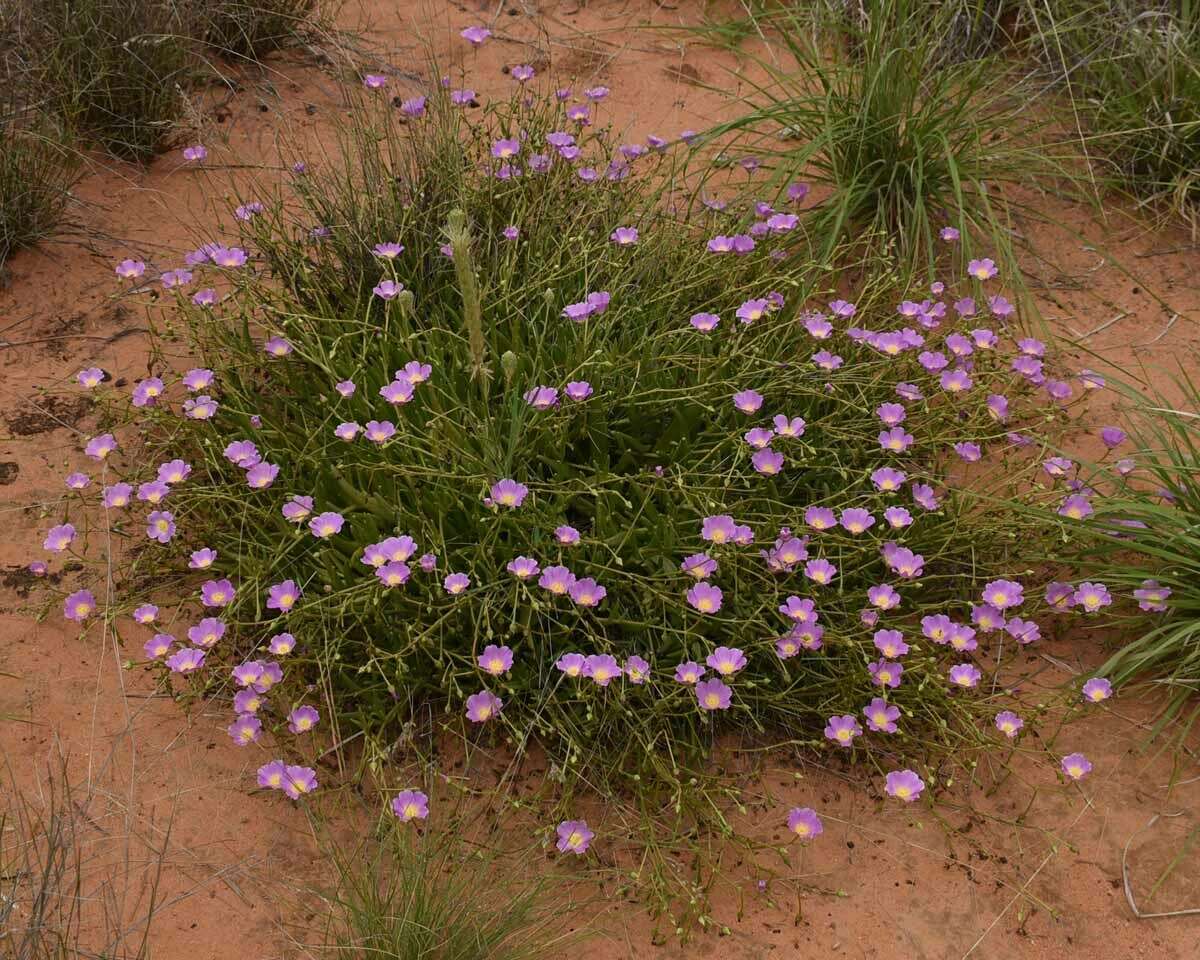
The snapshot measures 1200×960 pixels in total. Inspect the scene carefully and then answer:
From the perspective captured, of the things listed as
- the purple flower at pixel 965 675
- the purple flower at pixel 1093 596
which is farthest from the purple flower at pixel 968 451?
the purple flower at pixel 965 675

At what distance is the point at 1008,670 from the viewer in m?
2.95

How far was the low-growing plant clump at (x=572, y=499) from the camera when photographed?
2.67m

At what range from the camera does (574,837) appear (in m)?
2.46

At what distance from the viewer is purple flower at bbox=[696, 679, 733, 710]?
2588 millimetres

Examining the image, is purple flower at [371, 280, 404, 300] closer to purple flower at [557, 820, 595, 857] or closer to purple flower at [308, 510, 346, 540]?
purple flower at [308, 510, 346, 540]

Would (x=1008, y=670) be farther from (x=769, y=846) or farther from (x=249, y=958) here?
(x=249, y=958)

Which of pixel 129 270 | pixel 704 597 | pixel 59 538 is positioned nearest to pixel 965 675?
pixel 704 597

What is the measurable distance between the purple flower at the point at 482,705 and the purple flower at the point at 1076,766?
1.22 m

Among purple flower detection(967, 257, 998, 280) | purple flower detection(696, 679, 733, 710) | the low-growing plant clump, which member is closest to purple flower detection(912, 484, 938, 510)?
the low-growing plant clump

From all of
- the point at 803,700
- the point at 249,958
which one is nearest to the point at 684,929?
the point at 803,700

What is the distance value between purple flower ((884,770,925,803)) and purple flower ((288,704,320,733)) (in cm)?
123

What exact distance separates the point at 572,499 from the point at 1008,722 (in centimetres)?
111

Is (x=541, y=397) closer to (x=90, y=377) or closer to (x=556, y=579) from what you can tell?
(x=556, y=579)

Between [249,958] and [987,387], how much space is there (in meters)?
2.30
